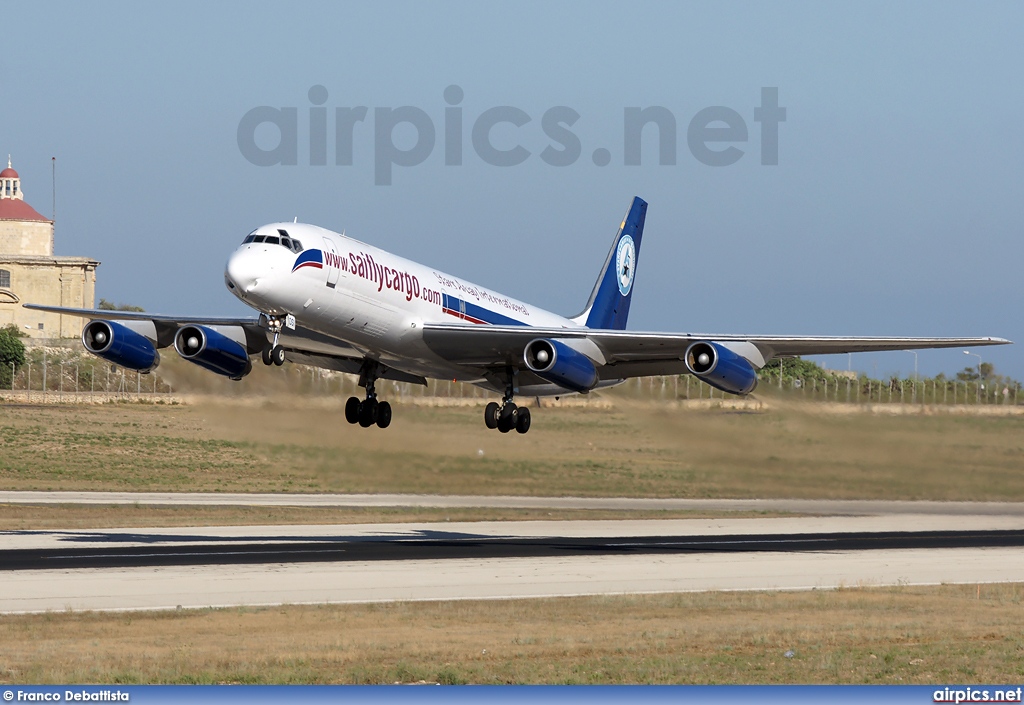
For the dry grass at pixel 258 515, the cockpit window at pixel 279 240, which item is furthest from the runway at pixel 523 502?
the cockpit window at pixel 279 240

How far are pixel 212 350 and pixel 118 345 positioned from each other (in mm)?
A: 2865

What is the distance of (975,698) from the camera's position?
19797mm

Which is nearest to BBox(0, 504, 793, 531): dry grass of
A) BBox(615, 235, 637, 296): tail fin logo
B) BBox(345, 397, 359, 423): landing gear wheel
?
BBox(345, 397, 359, 423): landing gear wheel

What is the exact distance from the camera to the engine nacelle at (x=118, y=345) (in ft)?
143

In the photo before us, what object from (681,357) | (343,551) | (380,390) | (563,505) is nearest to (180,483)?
(563,505)

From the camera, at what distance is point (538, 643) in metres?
27.2

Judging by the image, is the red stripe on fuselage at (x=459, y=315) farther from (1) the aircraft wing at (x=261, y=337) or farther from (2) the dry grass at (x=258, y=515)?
(2) the dry grass at (x=258, y=515)

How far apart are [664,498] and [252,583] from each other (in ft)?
136

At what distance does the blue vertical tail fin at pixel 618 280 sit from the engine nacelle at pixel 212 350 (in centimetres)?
1545

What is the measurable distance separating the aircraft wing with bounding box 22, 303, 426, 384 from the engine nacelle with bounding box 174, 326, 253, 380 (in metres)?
0.35

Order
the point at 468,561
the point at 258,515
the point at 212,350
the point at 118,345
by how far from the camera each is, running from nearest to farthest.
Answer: the point at 468,561, the point at 118,345, the point at 212,350, the point at 258,515

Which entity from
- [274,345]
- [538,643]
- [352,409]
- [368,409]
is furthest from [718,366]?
[538,643]

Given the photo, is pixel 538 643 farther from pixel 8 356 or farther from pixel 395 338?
pixel 8 356

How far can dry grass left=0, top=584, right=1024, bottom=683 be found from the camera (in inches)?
954
